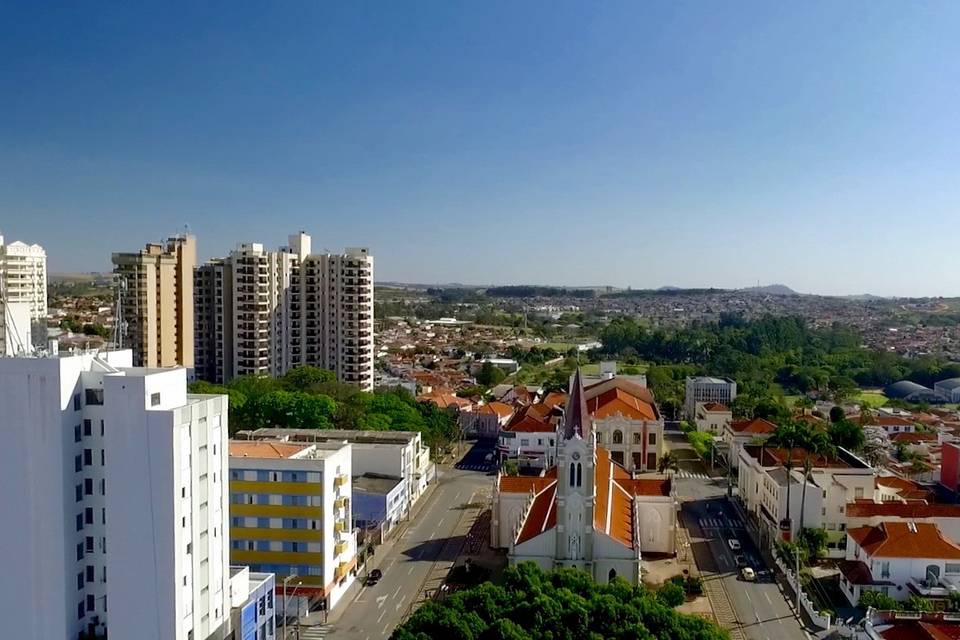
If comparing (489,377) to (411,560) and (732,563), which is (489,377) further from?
(732,563)

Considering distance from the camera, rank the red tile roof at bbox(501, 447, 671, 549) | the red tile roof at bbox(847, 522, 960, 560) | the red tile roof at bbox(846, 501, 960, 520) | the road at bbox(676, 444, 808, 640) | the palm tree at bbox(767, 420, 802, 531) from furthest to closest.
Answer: the palm tree at bbox(767, 420, 802, 531)
the red tile roof at bbox(846, 501, 960, 520)
the red tile roof at bbox(501, 447, 671, 549)
the red tile roof at bbox(847, 522, 960, 560)
the road at bbox(676, 444, 808, 640)

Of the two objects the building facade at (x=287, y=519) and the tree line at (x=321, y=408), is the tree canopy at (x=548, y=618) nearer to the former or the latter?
the building facade at (x=287, y=519)

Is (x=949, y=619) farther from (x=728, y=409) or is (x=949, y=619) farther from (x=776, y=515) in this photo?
(x=728, y=409)

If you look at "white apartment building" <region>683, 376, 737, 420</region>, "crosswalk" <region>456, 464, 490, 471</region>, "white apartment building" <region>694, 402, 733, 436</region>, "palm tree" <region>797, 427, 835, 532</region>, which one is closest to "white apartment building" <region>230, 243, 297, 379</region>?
"crosswalk" <region>456, 464, 490, 471</region>

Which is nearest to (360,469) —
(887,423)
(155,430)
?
(155,430)

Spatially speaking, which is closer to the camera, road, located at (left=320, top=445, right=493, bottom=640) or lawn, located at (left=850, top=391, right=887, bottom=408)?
road, located at (left=320, top=445, right=493, bottom=640)

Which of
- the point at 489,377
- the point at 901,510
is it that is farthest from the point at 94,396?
the point at 489,377

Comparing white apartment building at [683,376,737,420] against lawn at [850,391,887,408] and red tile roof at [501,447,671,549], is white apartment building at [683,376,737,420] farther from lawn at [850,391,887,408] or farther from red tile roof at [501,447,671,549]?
red tile roof at [501,447,671,549]
